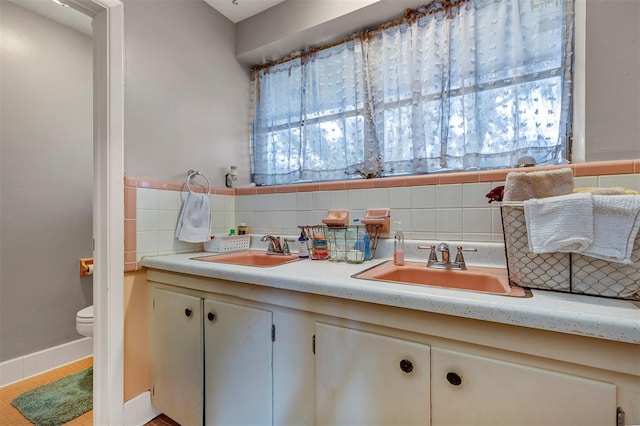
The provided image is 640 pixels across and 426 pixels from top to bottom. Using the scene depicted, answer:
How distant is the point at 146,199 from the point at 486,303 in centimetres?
153

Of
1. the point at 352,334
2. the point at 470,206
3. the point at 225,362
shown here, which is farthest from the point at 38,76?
the point at 470,206

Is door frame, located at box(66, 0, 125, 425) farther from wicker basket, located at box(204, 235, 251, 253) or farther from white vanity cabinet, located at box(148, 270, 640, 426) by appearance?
wicker basket, located at box(204, 235, 251, 253)

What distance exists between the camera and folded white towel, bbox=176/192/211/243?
1.55 metres

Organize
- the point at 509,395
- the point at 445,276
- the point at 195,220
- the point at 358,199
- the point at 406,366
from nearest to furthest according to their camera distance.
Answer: the point at 509,395 → the point at 406,366 → the point at 445,276 → the point at 358,199 → the point at 195,220

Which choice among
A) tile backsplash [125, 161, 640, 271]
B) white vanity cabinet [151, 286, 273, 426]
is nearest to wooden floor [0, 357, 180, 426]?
white vanity cabinet [151, 286, 273, 426]

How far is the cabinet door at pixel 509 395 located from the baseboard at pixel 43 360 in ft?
8.13

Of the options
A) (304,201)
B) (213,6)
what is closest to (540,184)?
(304,201)

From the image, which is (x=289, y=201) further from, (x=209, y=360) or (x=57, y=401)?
(x=57, y=401)

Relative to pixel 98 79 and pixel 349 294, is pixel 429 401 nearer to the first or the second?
pixel 349 294

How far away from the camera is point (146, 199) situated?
1.41 m

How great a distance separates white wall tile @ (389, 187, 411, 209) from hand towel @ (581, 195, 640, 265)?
72 centimetres

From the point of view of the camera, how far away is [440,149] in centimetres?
145

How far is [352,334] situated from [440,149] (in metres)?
1.09

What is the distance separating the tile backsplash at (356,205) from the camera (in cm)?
118
